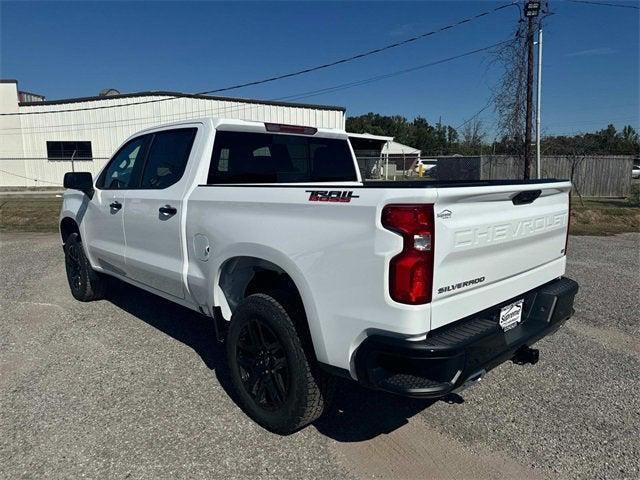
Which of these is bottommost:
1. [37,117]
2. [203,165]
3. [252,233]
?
[252,233]

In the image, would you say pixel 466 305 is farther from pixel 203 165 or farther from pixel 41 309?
pixel 41 309

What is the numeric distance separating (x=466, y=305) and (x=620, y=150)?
5738cm

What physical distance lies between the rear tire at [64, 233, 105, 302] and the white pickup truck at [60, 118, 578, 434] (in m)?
1.57

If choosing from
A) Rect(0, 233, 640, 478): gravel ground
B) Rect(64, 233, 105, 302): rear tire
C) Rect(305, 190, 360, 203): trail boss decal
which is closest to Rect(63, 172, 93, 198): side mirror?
Rect(64, 233, 105, 302): rear tire

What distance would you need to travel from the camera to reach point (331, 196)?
248 centimetres

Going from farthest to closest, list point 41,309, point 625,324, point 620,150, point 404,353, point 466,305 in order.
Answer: point 620,150 → point 41,309 → point 625,324 → point 466,305 → point 404,353

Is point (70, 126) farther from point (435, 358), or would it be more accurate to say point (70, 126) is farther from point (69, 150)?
point (435, 358)

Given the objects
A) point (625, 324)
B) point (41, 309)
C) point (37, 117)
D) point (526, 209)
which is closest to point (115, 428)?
point (526, 209)

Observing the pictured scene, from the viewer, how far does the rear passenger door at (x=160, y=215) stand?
3727 mm

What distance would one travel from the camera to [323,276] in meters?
2.53

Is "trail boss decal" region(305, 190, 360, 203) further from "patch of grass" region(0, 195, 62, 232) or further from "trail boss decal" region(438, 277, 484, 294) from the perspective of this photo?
"patch of grass" region(0, 195, 62, 232)

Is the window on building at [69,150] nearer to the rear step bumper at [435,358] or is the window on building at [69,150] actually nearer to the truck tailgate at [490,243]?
the truck tailgate at [490,243]

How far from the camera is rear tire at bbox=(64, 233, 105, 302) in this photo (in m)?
5.63

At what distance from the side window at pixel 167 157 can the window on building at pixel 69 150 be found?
29.2 metres
